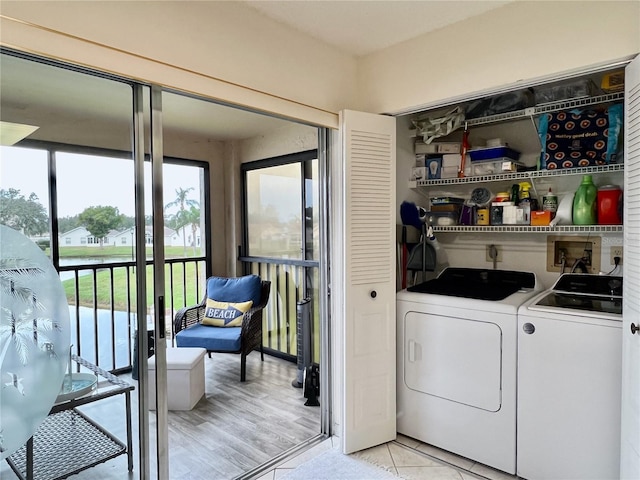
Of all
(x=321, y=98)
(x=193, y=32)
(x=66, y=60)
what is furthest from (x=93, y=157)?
(x=321, y=98)

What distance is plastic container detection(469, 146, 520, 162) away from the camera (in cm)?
242

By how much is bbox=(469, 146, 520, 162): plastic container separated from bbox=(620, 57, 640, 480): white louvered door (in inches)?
29.9

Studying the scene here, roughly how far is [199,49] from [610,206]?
2209 millimetres

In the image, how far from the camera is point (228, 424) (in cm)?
262

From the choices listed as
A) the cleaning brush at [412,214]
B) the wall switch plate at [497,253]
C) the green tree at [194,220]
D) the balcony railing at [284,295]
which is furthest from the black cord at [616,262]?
the green tree at [194,220]

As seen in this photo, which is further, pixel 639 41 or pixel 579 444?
pixel 579 444

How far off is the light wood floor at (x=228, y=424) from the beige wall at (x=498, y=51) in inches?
81.8

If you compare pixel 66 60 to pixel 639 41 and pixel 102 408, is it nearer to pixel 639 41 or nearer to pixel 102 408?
pixel 102 408

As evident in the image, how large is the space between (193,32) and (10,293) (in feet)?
4.05

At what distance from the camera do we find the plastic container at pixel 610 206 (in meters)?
2.09

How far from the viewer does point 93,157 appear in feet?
5.11

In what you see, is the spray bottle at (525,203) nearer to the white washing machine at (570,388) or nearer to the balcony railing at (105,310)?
the white washing machine at (570,388)

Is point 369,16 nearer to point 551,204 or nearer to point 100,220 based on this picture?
point 551,204

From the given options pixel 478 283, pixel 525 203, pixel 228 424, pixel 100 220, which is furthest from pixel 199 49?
pixel 228 424
